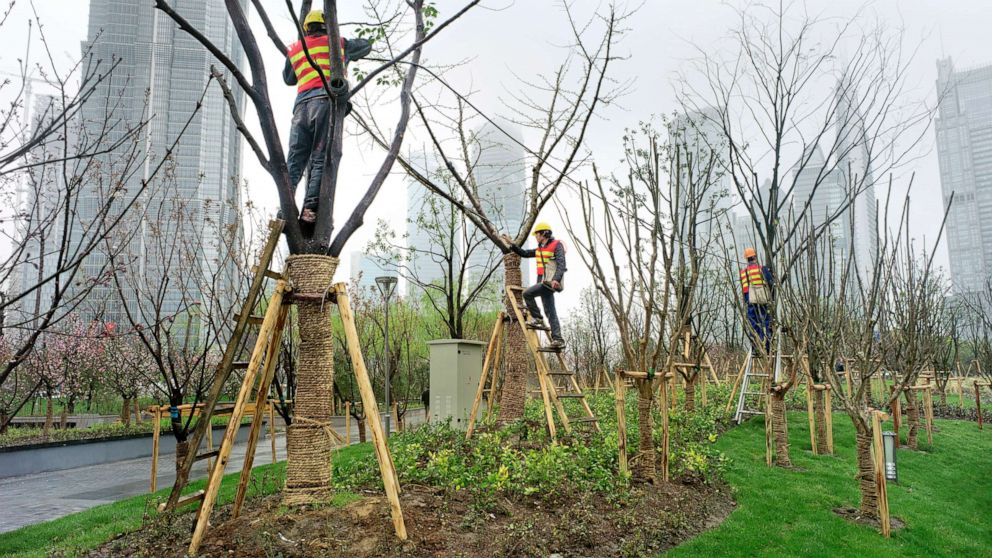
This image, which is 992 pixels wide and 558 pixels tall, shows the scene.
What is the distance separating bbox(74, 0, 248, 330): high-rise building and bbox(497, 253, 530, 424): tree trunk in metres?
4.18

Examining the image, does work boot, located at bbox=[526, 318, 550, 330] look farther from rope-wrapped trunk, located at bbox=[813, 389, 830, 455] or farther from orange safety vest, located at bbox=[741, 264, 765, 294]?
rope-wrapped trunk, located at bbox=[813, 389, 830, 455]

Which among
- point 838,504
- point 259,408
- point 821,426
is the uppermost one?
point 259,408

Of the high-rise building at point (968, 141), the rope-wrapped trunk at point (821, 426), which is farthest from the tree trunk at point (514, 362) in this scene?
the high-rise building at point (968, 141)

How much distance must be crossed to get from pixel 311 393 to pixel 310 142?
7.54 ft

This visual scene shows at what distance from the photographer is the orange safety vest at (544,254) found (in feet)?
26.3

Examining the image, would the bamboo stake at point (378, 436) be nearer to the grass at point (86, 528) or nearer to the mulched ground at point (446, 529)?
the mulched ground at point (446, 529)

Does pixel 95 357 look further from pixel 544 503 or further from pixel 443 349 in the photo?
pixel 544 503

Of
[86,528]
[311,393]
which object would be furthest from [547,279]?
[86,528]

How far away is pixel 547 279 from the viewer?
796 cm

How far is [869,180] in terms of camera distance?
26.0 ft

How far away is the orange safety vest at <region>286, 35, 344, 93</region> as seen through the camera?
5195mm

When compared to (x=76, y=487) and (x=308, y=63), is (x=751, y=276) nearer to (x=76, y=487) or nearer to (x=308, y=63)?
(x=308, y=63)

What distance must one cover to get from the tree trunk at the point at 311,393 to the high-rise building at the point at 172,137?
2.69 m

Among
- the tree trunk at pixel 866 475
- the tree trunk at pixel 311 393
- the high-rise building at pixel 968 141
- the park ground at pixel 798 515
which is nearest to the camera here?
the tree trunk at pixel 311 393
